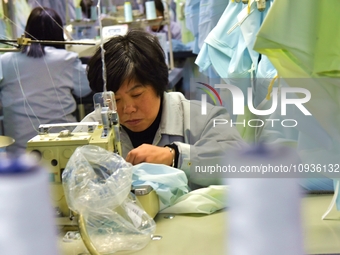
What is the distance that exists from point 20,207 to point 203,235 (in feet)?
1.36

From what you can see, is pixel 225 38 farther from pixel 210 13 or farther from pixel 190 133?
pixel 190 133

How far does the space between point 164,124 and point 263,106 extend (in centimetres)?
44

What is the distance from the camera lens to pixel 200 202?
36.9 inches

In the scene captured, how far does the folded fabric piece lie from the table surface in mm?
15

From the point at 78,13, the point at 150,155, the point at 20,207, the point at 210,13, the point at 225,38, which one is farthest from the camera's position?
the point at 78,13

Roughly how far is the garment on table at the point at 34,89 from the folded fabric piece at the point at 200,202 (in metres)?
1.13

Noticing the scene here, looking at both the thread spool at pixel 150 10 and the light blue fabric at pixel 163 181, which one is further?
the thread spool at pixel 150 10

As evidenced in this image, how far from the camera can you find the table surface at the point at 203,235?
716mm

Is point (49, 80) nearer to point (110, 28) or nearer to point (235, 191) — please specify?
point (110, 28)

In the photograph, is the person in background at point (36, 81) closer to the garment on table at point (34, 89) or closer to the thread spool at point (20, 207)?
the garment on table at point (34, 89)

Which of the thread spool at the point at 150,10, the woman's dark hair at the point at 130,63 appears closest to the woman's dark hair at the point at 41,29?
the woman's dark hair at the point at 130,63

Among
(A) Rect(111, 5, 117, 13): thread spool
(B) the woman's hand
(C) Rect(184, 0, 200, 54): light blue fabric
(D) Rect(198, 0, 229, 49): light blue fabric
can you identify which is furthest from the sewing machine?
(A) Rect(111, 5, 117, 13): thread spool

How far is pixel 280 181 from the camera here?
47cm

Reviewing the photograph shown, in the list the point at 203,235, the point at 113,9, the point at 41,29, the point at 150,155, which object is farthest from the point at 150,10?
the point at 203,235
